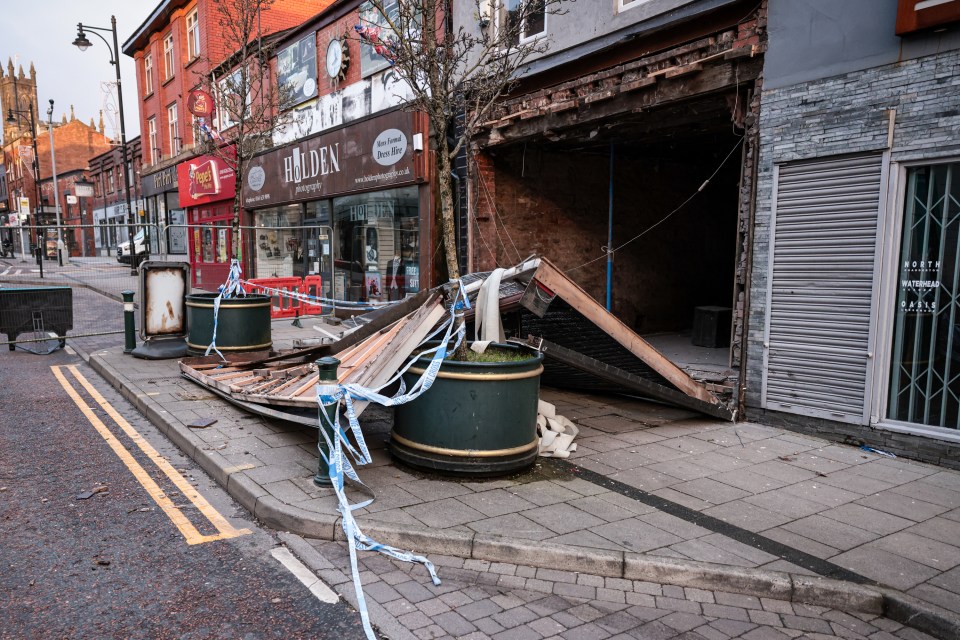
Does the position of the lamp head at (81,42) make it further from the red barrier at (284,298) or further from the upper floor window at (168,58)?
the red barrier at (284,298)

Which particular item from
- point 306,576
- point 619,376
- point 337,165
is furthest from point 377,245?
point 306,576

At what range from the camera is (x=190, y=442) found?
6109 millimetres

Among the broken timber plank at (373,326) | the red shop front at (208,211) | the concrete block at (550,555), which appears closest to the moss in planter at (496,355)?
the broken timber plank at (373,326)

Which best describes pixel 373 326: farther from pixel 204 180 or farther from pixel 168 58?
pixel 168 58

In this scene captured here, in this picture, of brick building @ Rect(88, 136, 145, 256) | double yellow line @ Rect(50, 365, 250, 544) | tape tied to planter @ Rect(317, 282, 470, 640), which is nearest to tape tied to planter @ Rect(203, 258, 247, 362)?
double yellow line @ Rect(50, 365, 250, 544)

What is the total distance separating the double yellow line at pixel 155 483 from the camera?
4.49m

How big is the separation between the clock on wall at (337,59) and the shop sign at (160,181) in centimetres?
1326

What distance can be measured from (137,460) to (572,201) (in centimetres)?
819

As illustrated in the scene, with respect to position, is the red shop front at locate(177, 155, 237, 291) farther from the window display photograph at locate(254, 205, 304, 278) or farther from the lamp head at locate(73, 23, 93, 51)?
the lamp head at locate(73, 23, 93, 51)

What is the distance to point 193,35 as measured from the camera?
78.9 ft

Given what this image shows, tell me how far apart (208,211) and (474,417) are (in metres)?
21.1

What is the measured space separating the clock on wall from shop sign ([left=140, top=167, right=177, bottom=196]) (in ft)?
43.5

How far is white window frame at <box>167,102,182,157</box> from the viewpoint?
26188 millimetres

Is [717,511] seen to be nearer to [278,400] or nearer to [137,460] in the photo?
[278,400]
